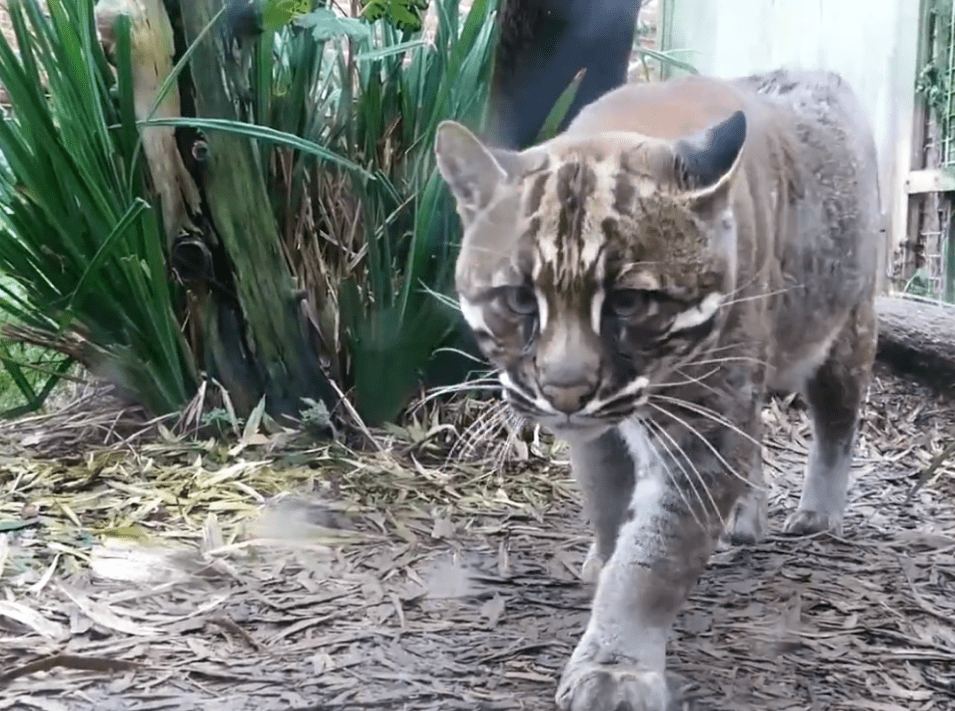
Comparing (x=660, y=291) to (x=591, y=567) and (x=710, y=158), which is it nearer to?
(x=710, y=158)

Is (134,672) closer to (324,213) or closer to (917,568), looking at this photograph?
(324,213)

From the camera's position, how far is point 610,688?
1.30 meters

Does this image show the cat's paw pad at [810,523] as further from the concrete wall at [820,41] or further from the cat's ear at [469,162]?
the cat's ear at [469,162]

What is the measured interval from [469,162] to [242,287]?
514 mm

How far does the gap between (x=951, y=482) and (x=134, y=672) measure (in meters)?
1.04

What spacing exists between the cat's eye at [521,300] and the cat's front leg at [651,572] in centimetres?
30

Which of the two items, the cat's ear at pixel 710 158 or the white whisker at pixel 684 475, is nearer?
the cat's ear at pixel 710 158

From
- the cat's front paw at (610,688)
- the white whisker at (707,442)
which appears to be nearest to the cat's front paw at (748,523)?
the white whisker at (707,442)

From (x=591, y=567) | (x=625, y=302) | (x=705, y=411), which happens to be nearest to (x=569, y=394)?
(x=625, y=302)

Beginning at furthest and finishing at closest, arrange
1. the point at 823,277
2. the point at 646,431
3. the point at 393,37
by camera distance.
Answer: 1. the point at 823,277
2. the point at 646,431
3. the point at 393,37

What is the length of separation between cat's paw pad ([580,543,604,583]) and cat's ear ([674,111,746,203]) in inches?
19.6

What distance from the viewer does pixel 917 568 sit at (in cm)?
150

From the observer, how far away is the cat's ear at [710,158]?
49.6 inches

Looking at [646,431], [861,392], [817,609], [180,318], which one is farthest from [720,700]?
[180,318]
